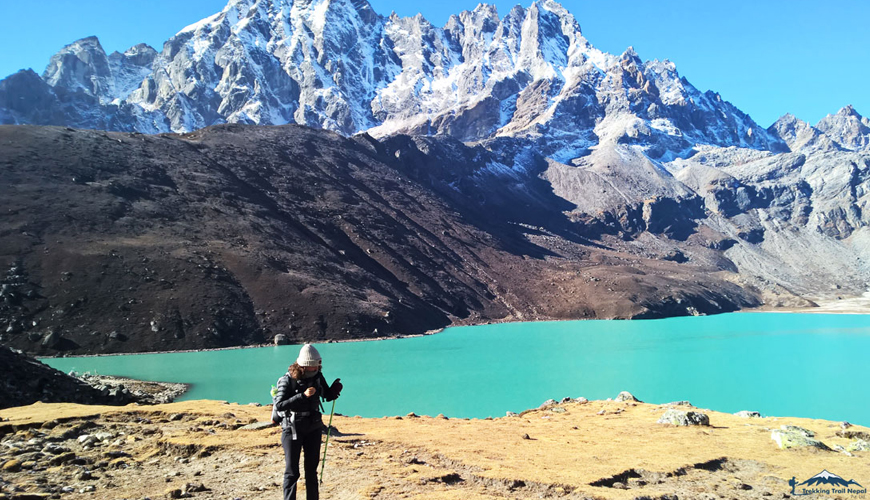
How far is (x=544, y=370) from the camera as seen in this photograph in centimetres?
5169

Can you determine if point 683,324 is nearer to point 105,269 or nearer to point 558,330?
point 558,330

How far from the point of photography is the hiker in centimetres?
858

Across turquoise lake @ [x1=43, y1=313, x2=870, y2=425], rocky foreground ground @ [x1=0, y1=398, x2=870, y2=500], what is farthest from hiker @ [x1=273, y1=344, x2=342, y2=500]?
turquoise lake @ [x1=43, y1=313, x2=870, y2=425]

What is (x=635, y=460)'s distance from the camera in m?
14.4

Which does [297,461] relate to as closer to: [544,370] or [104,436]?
[104,436]

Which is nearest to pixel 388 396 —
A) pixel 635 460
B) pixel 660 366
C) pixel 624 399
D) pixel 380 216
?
pixel 624 399

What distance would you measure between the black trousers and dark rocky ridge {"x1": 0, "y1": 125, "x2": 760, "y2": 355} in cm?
6203

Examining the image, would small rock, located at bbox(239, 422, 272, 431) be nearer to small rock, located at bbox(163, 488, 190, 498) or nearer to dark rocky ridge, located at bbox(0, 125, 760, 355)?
small rock, located at bbox(163, 488, 190, 498)

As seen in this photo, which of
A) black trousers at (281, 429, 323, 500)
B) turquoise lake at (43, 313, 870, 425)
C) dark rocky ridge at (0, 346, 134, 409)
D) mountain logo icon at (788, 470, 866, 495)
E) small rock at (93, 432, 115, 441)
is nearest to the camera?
black trousers at (281, 429, 323, 500)

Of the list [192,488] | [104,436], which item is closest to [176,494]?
[192,488]

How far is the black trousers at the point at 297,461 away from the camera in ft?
28.0

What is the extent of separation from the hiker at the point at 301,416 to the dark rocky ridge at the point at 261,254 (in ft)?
203

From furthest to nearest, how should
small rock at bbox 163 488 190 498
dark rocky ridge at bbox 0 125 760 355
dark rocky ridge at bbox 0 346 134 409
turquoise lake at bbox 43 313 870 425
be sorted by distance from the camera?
dark rocky ridge at bbox 0 125 760 355
turquoise lake at bbox 43 313 870 425
dark rocky ridge at bbox 0 346 134 409
small rock at bbox 163 488 190 498

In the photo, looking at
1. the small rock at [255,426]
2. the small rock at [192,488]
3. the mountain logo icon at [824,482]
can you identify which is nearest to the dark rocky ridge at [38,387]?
the small rock at [255,426]
